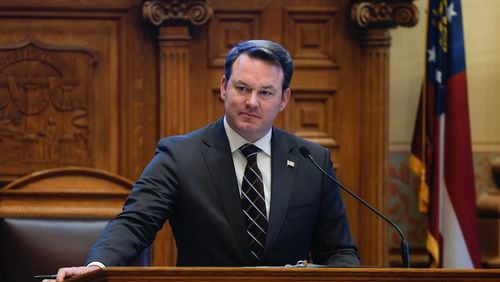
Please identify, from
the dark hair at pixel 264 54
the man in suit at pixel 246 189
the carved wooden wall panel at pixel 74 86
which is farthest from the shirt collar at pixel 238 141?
the carved wooden wall panel at pixel 74 86

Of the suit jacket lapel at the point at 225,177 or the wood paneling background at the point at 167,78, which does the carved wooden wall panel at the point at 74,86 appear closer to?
the wood paneling background at the point at 167,78

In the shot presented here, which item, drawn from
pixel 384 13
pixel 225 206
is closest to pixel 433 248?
pixel 384 13

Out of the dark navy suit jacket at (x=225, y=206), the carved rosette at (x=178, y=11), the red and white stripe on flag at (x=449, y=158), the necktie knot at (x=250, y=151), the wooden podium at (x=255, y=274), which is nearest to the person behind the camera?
the wooden podium at (x=255, y=274)

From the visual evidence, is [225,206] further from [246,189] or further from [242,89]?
[242,89]

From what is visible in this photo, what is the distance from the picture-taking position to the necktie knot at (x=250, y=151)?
357 cm

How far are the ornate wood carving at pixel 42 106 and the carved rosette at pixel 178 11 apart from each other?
1.21ft

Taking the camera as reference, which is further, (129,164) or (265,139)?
(129,164)

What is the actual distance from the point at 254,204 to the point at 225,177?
13 centimetres

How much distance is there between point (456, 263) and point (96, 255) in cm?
274

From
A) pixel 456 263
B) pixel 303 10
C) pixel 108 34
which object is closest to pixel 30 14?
pixel 108 34

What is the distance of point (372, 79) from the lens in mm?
5215

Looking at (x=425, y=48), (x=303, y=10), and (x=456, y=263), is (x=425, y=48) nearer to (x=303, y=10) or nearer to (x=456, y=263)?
(x=303, y=10)

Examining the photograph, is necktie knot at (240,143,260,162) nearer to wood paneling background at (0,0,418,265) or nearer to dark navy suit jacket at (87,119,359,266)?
dark navy suit jacket at (87,119,359,266)

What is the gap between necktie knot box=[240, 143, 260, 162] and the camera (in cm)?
357
